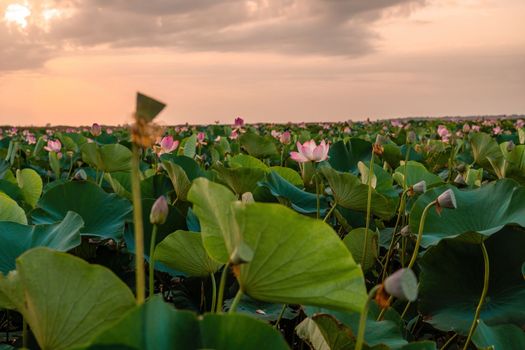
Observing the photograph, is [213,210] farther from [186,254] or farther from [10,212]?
[10,212]

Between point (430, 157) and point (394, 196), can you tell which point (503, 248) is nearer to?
point (394, 196)

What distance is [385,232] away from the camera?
1908 mm

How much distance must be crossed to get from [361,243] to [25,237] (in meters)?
0.76

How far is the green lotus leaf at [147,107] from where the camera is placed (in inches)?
20.1

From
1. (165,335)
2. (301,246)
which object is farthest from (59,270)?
(301,246)

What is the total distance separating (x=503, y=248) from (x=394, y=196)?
0.55 m

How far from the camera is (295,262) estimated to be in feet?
2.35

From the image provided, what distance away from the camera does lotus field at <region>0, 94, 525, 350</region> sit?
2.07 feet

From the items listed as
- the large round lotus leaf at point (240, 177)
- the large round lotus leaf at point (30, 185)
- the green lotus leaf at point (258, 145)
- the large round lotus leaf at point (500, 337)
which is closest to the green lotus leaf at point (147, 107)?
the large round lotus leaf at point (500, 337)

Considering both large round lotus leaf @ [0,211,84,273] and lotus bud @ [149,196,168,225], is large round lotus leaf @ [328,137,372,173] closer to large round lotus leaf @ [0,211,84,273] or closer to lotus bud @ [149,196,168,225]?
large round lotus leaf @ [0,211,84,273]

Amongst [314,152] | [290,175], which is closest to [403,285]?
[314,152]

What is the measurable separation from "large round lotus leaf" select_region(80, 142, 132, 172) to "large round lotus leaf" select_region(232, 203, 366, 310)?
1.57 meters

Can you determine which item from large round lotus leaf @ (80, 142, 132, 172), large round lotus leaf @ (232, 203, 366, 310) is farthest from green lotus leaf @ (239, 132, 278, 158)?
large round lotus leaf @ (232, 203, 366, 310)

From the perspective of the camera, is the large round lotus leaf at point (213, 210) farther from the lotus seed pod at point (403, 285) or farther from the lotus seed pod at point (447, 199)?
the lotus seed pod at point (447, 199)
